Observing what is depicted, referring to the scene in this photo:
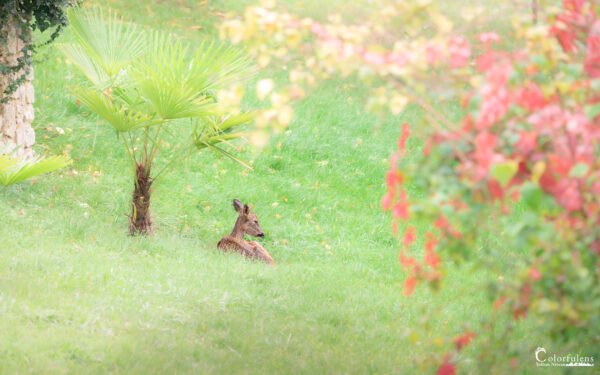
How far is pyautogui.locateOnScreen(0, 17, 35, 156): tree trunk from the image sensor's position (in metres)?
8.33

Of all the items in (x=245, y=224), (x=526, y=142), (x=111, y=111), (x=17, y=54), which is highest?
(x=526, y=142)

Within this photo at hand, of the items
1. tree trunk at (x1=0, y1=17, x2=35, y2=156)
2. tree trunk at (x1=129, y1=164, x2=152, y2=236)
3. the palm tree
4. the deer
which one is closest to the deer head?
the deer

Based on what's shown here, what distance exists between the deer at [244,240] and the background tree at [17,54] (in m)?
2.65

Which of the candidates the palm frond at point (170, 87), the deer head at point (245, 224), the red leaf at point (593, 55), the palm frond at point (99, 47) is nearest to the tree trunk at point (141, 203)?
the palm frond at point (170, 87)

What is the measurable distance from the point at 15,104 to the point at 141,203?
2026 millimetres

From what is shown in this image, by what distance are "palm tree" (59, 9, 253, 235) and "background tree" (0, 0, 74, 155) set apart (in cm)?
73

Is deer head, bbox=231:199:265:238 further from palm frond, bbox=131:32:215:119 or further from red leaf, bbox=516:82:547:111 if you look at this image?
red leaf, bbox=516:82:547:111

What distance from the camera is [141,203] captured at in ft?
26.1

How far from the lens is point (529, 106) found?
267 centimetres

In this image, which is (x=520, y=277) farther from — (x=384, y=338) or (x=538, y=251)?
(x=384, y=338)

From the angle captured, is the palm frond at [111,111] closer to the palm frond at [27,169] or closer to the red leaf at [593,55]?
the palm frond at [27,169]

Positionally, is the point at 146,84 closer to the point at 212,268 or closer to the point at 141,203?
the point at 141,203

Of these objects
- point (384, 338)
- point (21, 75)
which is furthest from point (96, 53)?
point (384, 338)

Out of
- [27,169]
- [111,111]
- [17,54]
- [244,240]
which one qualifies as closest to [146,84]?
[111,111]
